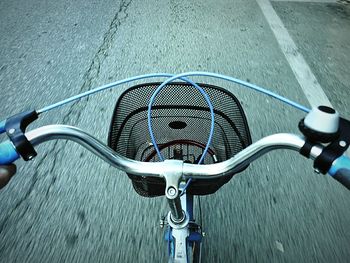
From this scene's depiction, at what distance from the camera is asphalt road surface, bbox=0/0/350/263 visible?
54.6 inches

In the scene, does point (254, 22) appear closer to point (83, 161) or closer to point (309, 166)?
point (309, 166)

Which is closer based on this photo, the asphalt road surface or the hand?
the hand

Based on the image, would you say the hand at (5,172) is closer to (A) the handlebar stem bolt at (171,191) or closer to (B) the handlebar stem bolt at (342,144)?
(A) the handlebar stem bolt at (171,191)

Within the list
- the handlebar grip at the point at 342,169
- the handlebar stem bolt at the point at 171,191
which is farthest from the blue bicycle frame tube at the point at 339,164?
the handlebar stem bolt at the point at 171,191

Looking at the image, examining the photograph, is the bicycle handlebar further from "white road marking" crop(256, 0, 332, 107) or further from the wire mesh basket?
"white road marking" crop(256, 0, 332, 107)

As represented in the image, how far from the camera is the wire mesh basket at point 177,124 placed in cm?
98

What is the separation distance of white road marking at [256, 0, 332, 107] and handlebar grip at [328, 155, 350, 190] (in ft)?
5.90

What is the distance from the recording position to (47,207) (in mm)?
1523

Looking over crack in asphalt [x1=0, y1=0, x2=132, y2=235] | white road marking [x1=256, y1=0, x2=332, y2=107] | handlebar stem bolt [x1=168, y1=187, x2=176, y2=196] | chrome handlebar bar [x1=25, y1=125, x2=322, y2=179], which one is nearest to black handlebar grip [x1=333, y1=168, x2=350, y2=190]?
chrome handlebar bar [x1=25, y1=125, x2=322, y2=179]

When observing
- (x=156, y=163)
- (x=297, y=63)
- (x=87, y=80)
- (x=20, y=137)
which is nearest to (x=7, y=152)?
(x=20, y=137)

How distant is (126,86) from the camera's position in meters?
2.35

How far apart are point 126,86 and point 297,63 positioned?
161 cm

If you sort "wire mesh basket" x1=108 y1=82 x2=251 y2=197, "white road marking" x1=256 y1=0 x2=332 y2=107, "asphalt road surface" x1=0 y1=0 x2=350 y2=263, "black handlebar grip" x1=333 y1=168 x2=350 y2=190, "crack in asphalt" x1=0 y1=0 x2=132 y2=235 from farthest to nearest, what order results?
1. "white road marking" x1=256 y1=0 x2=332 y2=107
2. "crack in asphalt" x1=0 y1=0 x2=132 y2=235
3. "asphalt road surface" x1=0 y1=0 x2=350 y2=263
4. "wire mesh basket" x1=108 y1=82 x2=251 y2=197
5. "black handlebar grip" x1=333 y1=168 x2=350 y2=190

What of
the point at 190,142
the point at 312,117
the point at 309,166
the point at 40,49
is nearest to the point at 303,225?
the point at 309,166
